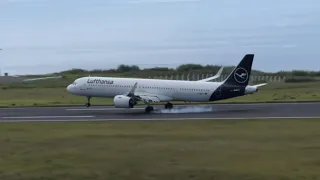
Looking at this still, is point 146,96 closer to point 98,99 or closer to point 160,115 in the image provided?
point 160,115

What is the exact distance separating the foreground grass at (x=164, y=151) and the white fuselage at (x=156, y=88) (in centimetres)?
1472

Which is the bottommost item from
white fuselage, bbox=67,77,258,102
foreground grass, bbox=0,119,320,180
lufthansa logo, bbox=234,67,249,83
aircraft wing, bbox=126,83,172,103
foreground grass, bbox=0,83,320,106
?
foreground grass, bbox=0,119,320,180

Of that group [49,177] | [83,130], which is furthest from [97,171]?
[83,130]

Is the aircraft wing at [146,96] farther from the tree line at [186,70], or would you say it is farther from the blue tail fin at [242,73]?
the tree line at [186,70]

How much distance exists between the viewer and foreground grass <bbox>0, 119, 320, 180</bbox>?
18.1 meters

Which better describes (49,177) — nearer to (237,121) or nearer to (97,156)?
(97,156)

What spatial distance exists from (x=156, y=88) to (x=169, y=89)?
45.2 inches

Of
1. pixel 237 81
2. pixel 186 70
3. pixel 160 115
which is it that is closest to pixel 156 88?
pixel 237 81

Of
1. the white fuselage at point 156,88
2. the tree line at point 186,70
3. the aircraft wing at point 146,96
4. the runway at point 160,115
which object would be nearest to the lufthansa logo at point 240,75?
the white fuselage at point 156,88

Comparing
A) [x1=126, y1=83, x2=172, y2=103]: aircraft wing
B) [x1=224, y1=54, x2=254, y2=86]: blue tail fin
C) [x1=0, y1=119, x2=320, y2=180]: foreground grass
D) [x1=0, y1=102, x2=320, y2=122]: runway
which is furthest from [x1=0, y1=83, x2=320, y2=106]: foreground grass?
[x1=0, y1=119, x2=320, y2=180]: foreground grass

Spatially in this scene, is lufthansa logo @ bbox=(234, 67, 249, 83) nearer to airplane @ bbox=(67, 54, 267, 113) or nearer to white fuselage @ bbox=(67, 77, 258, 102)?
airplane @ bbox=(67, 54, 267, 113)

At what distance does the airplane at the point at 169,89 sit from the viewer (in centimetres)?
4747

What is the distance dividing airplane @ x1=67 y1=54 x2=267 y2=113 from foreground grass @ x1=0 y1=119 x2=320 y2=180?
45.0 ft

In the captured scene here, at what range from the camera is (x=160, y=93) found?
49.4 meters
